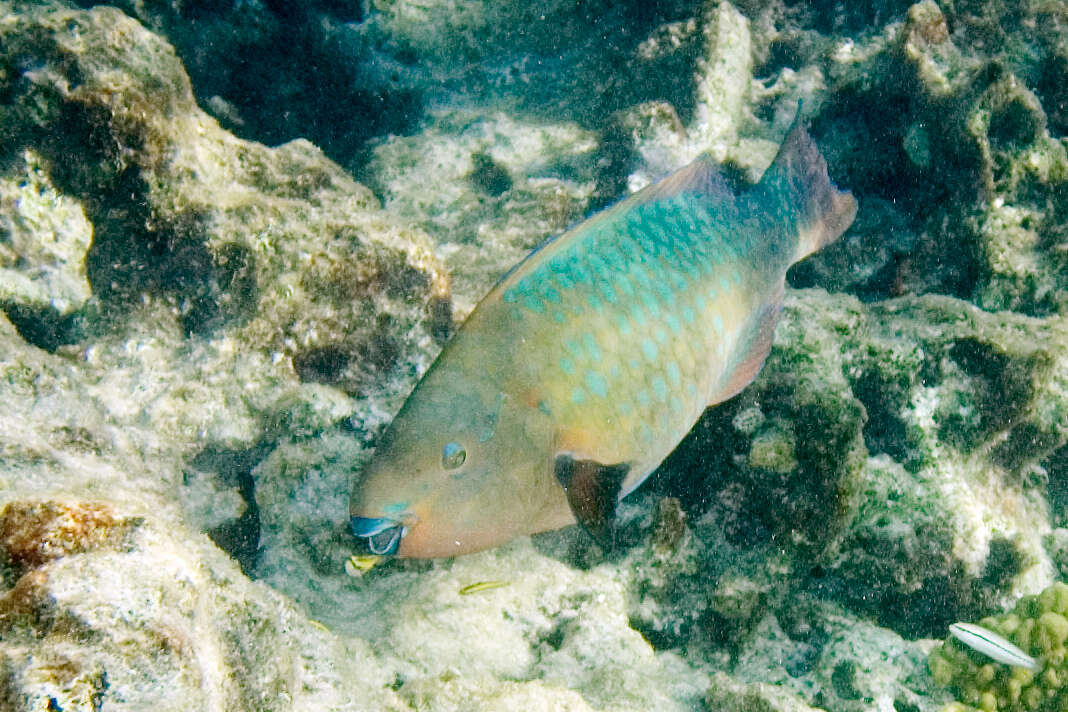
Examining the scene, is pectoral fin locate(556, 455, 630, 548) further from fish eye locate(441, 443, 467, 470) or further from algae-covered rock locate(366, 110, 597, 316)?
algae-covered rock locate(366, 110, 597, 316)

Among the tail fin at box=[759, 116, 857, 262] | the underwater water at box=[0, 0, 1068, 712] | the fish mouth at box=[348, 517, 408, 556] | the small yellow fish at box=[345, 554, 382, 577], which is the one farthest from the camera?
the tail fin at box=[759, 116, 857, 262]

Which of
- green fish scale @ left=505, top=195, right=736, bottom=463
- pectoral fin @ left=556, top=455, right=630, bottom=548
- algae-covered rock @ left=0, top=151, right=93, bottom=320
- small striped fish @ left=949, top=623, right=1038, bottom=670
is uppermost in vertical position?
green fish scale @ left=505, top=195, right=736, bottom=463

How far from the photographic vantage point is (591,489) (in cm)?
254

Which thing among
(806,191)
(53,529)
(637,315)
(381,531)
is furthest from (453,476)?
(806,191)

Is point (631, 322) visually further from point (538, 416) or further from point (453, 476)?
point (453, 476)

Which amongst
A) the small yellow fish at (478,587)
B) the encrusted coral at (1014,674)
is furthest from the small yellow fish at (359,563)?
the encrusted coral at (1014,674)

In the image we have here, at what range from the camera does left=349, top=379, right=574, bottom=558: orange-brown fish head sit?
7.58ft

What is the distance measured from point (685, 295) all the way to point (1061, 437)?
110 inches

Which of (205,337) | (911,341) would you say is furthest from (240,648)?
(911,341)

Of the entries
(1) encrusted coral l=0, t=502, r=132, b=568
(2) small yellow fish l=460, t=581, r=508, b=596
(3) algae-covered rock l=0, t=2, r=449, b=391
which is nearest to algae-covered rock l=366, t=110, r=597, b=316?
(3) algae-covered rock l=0, t=2, r=449, b=391

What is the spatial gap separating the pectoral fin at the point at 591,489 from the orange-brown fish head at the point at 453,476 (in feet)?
0.24

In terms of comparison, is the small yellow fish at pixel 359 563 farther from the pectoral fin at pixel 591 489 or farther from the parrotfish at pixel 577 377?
the pectoral fin at pixel 591 489

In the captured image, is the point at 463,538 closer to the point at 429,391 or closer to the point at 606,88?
the point at 429,391

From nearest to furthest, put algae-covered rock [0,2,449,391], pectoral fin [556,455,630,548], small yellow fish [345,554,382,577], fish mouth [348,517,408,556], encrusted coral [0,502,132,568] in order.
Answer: encrusted coral [0,502,132,568]
fish mouth [348,517,408,556]
pectoral fin [556,455,630,548]
small yellow fish [345,554,382,577]
algae-covered rock [0,2,449,391]
